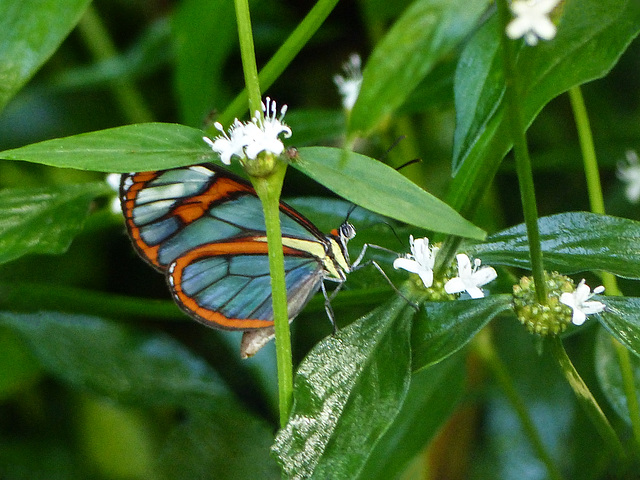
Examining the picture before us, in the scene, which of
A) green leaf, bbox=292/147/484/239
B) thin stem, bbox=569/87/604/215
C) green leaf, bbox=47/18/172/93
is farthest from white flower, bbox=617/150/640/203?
green leaf, bbox=47/18/172/93

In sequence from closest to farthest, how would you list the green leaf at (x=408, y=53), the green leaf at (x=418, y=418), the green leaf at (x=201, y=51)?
the green leaf at (x=408, y=53) → the green leaf at (x=418, y=418) → the green leaf at (x=201, y=51)

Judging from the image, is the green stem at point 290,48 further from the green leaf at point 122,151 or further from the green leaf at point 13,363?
the green leaf at point 13,363

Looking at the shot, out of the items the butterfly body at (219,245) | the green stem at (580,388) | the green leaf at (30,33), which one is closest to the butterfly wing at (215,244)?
the butterfly body at (219,245)

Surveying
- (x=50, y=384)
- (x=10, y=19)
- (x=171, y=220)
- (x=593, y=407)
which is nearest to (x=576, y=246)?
(x=593, y=407)

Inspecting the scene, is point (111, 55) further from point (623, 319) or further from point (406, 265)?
point (623, 319)

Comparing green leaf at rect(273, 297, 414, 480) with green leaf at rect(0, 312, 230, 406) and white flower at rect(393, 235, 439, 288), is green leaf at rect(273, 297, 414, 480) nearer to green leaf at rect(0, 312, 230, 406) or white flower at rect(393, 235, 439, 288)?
white flower at rect(393, 235, 439, 288)
